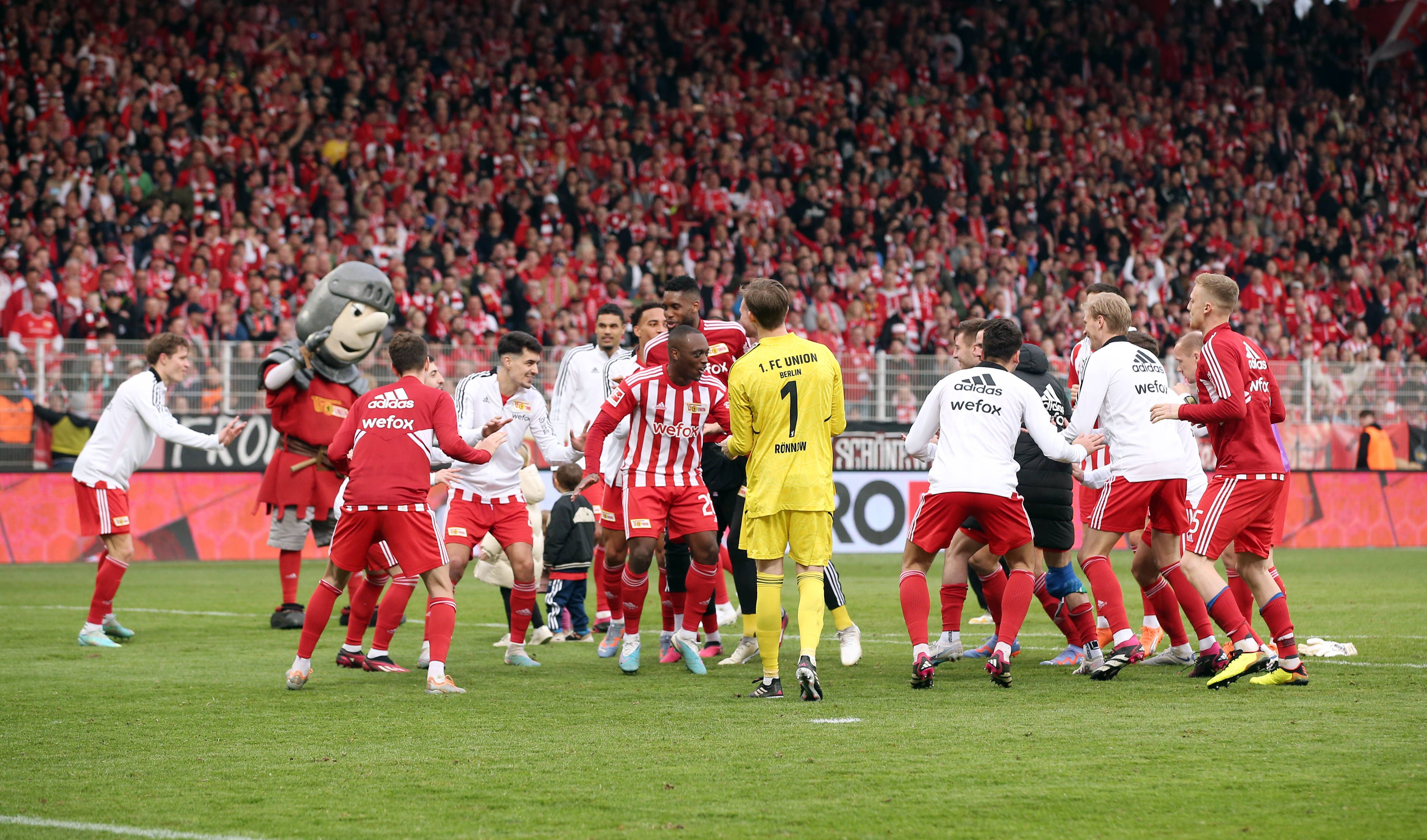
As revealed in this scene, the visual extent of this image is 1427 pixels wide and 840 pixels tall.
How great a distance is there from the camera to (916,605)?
25.2 feet

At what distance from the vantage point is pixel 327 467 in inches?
439

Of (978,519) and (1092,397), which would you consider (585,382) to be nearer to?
(978,519)

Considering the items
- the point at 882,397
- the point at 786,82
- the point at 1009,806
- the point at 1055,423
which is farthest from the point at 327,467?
the point at 786,82

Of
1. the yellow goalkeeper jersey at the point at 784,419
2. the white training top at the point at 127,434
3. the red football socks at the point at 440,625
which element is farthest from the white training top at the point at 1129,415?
the white training top at the point at 127,434

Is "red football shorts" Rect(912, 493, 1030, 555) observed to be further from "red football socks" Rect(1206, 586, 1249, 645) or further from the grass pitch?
"red football socks" Rect(1206, 586, 1249, 645)

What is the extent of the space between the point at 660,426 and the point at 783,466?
1.29 metres

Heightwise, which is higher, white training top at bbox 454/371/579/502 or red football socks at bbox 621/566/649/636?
white training top at bbox 454/371/579/502

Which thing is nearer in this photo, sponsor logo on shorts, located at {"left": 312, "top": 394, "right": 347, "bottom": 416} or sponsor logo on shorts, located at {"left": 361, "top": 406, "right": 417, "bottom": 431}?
sponsor logo on shorts, located at {"left": 361, "top": 406, "right": 417, "bottom": 431}

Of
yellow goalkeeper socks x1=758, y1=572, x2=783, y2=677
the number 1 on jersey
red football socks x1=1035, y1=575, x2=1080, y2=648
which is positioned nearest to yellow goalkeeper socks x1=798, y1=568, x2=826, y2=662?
yellow goalkeeper socks x1=758, y1=572, x2=783, y2=677

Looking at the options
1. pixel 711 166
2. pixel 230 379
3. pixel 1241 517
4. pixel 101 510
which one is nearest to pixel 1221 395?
pixel 1241 517

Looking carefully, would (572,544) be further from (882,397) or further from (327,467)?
(882,397)

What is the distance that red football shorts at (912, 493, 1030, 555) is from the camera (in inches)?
299

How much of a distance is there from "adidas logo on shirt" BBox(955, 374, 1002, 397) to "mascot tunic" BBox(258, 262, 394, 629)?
5.19m

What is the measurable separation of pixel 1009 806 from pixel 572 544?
5.94 m
